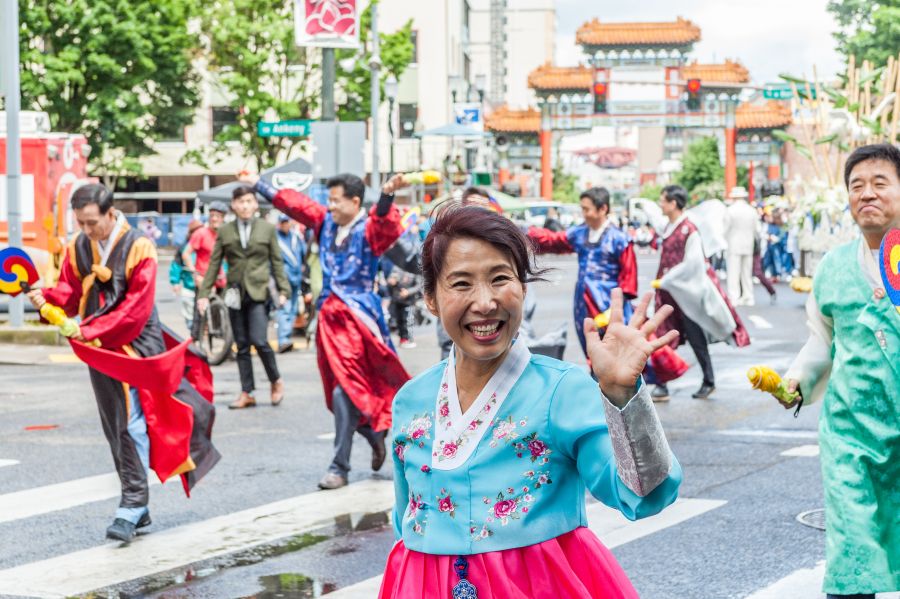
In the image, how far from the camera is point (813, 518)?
279 inches

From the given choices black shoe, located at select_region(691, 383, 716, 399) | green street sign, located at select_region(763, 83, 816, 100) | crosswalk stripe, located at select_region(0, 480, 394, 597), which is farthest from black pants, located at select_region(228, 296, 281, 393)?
green street sign, located at select_region(763, 83, 816, 100)

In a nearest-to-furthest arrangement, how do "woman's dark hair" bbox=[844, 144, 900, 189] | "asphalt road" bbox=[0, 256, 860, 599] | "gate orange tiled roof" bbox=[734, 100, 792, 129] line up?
"woman's dark hair" bbox=[844, 144, 900, 189] → "asphalt road" bbox=[0, 256, 860, 599] → "gate orange tiled roof" bbox=[734, 100, 792, 129]

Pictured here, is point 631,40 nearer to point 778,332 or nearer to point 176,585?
point 778,332

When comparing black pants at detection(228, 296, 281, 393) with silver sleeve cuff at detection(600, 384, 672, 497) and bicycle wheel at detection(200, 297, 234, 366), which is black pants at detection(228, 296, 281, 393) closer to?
bicycle wheel at detection(200, 297, 234, 366)

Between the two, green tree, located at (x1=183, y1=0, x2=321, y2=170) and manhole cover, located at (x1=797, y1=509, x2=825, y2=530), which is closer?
manhole cover, located at (x1=797, y1=509, x2=825, y2=530)

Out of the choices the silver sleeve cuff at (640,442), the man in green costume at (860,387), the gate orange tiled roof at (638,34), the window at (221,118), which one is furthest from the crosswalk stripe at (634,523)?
the gate orange tiled roof at (638,34)

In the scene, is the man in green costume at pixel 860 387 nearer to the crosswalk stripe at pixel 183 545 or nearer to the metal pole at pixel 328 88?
the crosswalk stripe at pixel 183 545

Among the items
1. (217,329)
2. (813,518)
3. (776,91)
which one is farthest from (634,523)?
(776,91)

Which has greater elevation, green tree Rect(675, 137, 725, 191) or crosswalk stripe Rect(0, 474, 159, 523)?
green tree Rect(675, 137, 725, 191)

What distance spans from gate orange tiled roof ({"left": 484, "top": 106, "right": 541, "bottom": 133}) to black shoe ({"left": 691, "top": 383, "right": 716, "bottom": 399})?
203 ft

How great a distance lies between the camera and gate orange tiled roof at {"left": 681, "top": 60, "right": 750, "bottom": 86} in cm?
7644

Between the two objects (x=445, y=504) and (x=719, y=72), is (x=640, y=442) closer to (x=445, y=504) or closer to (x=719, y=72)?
(x=445, y=504)

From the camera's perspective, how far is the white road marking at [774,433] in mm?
9969

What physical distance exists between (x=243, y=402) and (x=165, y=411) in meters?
4.55
